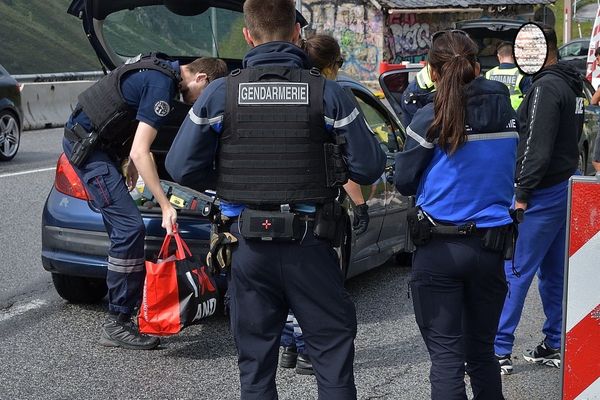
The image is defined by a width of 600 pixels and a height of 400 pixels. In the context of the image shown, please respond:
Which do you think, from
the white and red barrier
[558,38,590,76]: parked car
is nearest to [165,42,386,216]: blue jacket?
the white and red barrier

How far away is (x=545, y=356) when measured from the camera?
5.73 meters

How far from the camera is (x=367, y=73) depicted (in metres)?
37.3

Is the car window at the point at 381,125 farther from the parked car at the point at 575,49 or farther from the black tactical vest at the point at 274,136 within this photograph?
the parked car at the point at 575,49

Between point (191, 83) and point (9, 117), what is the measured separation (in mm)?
9100

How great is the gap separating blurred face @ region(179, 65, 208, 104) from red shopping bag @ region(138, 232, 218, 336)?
2.69 feet

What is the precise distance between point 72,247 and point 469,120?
307 centimetres

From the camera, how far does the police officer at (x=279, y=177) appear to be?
12.4 ft

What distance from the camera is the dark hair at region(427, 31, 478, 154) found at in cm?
404

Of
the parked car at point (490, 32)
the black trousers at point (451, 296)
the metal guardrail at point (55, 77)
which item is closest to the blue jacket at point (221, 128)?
the black trousers at point (451, 296)

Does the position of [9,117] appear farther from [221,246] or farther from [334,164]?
[334,164]

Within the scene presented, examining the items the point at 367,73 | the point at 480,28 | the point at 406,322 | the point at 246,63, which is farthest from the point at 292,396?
the point at 367,73

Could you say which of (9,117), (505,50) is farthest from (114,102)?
(9,117)

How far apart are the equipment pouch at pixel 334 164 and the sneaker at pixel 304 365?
6.43 feet

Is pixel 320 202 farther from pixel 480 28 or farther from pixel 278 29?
pixel 480 28
